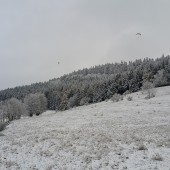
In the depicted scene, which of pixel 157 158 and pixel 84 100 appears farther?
pixel 84 100

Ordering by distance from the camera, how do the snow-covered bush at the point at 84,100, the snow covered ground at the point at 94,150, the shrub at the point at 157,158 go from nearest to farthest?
1. the shrub at the point at 157,158
2. the snow covered ground at the point at 94,150
3. the snow-covered bush at the point at 84,100

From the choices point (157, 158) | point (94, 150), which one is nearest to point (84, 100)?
point (94, 150)

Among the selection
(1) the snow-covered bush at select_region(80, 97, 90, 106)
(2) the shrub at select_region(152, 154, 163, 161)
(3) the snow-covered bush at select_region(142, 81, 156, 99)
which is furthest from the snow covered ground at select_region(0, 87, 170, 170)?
(1) the snow-covered bush at select_region(80, 97, 90, 106)

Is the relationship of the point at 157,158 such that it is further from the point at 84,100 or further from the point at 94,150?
the point at 84,100

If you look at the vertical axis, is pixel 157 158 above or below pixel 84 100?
below

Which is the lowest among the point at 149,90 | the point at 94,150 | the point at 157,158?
the point at 157,158

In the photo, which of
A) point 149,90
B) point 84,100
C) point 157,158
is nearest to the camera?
point 157,158

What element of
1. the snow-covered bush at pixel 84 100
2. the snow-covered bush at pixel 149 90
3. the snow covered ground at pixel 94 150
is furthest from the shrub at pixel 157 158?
the snow-covered bush at pixel 84 100

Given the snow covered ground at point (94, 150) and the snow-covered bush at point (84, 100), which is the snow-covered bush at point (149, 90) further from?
the snow covered ground at point (94, 150)

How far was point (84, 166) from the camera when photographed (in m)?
19.7

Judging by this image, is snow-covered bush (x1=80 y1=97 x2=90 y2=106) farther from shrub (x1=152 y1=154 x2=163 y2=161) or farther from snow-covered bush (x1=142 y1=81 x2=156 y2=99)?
shrub (x1=152 y1=154 x2=163 y2=161)

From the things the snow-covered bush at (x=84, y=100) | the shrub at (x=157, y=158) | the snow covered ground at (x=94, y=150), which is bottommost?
the shrub at (x=157, y=158)

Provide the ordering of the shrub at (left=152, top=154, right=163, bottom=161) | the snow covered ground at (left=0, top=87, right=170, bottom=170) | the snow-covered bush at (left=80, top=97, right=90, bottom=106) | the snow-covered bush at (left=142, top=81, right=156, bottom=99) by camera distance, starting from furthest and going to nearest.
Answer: the snow-covered bush at (left=80, top=97, right=90, bottom=106), the snow-covered bush at (left=142, top=81, right=156, bottom=99), the snow covered ground at (left=0, top=87, right=170, bottom=170), the shrub at (left=152, top=154, right=163, bottom=161)

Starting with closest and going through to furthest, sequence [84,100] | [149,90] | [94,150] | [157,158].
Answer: [157,158], [94,150], [149,90], [84,100]
